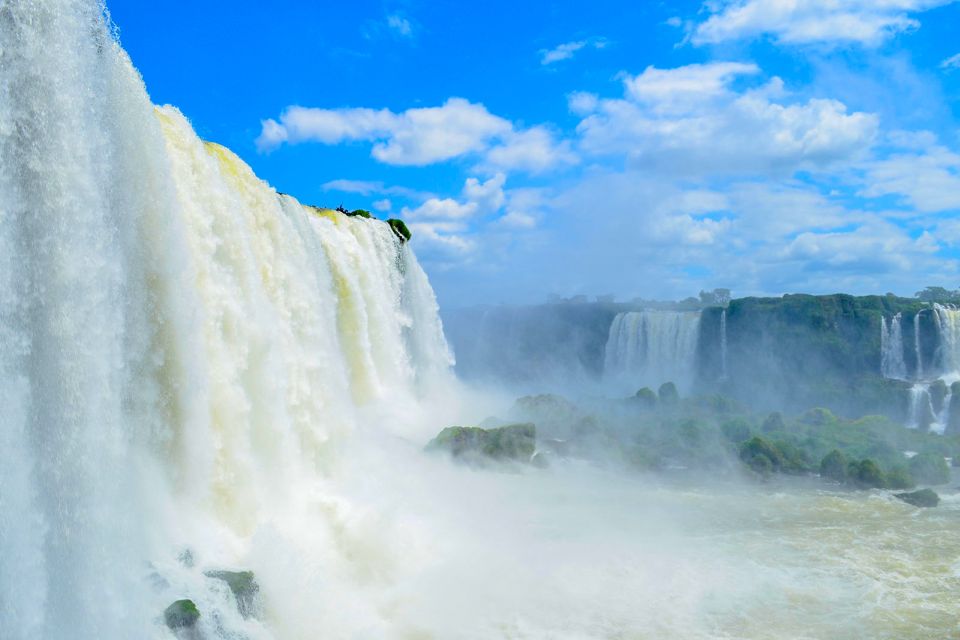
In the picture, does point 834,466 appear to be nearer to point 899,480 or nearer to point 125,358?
point 899,480

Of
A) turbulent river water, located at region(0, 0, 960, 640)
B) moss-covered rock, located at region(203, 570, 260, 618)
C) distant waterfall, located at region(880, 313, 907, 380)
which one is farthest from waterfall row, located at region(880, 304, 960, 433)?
moss-covered rock, located at region(203, 570, 260, 618)

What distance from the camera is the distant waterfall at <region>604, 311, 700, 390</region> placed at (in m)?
29.4

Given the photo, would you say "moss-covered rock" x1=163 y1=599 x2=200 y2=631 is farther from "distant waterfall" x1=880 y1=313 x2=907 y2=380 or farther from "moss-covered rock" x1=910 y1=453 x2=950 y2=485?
"distant waterfall" x1=880 y1=313 x2=907 y2=380

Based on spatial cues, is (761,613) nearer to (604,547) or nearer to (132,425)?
(604,547)

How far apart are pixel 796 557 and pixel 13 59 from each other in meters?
10.8

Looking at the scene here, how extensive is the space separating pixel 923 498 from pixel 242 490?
11960mm

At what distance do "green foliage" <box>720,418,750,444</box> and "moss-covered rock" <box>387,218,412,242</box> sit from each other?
10.0m

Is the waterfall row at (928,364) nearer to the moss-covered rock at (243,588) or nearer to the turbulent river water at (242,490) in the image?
the turbulent river water at (242,490)

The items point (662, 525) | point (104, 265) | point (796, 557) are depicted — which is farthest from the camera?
point (662, 525)

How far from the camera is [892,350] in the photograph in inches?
1030

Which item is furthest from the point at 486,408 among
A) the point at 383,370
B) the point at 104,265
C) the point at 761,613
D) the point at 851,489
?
the point at 104,265

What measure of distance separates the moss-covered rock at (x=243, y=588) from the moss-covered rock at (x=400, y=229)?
13.9 metres

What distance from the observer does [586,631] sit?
25.8 feet

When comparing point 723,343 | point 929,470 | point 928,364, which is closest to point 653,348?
point 723,343
